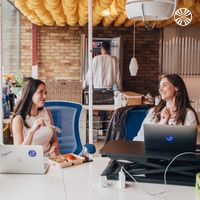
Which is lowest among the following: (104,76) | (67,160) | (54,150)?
(54,150)

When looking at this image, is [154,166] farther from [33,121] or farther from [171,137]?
[33,121]

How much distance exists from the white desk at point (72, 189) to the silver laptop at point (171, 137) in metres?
0.25

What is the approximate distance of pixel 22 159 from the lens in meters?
2.24

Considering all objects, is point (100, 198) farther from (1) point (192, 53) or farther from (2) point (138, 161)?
(1) point (192, 53)

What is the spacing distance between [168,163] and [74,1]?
4498 millimetres

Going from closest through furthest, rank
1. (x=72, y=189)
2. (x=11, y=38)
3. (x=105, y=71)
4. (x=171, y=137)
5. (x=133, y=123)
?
(x=72, y=189) < (x=171, y=137) < (x=133, y=123) < (x=105, y=71) < (x=11, y=38)

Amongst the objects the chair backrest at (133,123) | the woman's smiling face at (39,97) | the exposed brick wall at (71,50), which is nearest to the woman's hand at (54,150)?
the woman's smiling face at (39,97)

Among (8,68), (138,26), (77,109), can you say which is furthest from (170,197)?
(138,26)

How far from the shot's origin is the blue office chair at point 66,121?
3.49 meters

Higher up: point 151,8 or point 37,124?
point 151,8

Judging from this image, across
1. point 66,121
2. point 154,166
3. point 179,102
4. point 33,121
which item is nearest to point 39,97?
point 33,121

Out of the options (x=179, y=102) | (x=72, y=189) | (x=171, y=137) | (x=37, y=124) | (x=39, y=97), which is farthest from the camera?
A: (x=179, y=102)

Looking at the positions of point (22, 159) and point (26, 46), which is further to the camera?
point (26, 46)

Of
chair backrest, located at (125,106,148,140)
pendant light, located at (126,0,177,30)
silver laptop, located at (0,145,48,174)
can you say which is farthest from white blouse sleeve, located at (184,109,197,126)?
silver laptop, located at (0,145,48,174)
